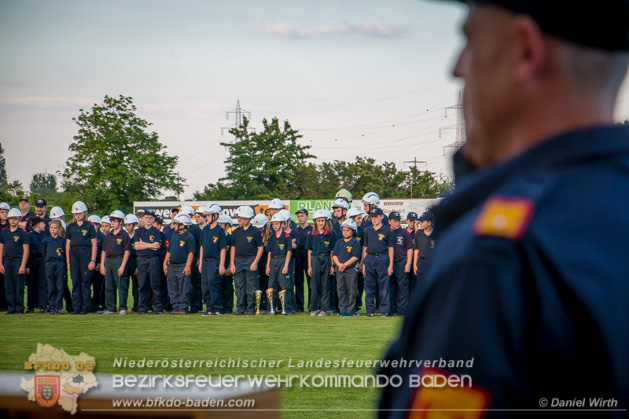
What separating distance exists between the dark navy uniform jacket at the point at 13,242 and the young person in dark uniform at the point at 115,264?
2163 mm

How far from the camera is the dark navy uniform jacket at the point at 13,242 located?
18.4 m

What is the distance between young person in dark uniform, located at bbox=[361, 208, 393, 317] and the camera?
53.4 ft

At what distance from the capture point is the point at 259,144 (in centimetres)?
6303

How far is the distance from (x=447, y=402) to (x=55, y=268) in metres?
18.2

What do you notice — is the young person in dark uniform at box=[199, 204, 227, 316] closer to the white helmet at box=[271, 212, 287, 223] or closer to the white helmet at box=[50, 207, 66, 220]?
the white helmet at box=[271, 212, 287, 223]

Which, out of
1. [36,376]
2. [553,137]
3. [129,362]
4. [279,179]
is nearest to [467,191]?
[553,137]

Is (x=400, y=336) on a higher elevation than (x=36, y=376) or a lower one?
higher

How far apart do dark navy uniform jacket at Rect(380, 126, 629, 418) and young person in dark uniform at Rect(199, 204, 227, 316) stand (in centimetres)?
1659

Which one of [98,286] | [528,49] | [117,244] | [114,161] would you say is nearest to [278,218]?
[117,244]

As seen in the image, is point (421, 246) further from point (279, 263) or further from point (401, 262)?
point (279, 263)

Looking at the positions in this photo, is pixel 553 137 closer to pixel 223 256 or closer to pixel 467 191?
pixel 467 191

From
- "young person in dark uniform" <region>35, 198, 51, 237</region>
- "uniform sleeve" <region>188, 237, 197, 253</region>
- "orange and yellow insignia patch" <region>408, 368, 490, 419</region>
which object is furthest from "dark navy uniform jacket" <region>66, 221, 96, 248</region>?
"orange and yellow insignia patch" <region>408, 368, 490, 419</region>

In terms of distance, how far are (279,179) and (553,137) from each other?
61796 mm

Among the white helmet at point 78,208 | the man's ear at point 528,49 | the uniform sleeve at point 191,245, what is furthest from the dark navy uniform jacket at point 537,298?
the white helmet at point 78,208
